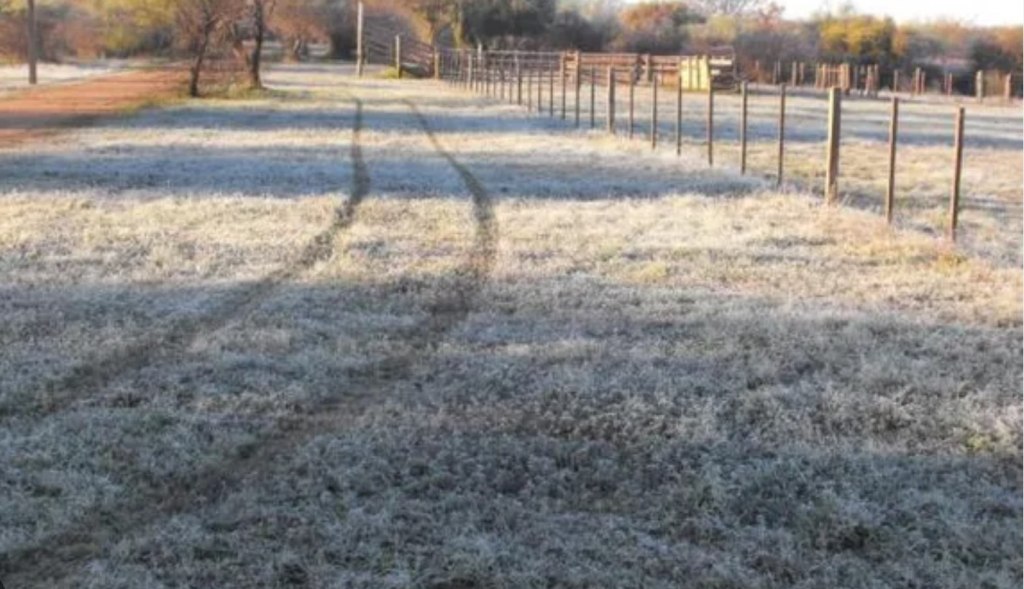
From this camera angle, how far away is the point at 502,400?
19.4ft

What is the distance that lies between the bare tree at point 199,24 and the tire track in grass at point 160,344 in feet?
78.7

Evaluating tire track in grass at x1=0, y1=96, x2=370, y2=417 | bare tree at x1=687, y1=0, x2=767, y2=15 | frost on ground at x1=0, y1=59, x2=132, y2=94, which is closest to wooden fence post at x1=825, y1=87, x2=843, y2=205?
tire track in grass at x1=0, y1=96, x2=370, y2=417

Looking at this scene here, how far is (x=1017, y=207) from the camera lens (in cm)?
1395

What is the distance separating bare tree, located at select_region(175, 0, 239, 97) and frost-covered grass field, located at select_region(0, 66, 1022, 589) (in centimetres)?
2228

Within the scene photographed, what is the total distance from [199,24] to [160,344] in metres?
28.0

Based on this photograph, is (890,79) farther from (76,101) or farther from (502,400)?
(502,400)

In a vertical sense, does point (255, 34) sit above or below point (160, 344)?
above

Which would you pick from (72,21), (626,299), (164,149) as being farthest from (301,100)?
(72,21)

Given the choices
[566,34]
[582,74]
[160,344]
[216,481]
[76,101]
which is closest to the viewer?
[216,481]

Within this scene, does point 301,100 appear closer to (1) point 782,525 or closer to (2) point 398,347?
(2) point 398,347

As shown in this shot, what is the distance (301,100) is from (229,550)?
30.8 metres

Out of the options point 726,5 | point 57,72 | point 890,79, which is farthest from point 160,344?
point 726,5

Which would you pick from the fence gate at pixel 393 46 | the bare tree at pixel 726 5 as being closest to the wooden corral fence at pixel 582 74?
the fence gate at pixel 393 46

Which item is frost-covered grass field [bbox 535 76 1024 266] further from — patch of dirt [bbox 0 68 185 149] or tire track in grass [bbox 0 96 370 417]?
patch of dirt [bbox 0 68 185 149]
